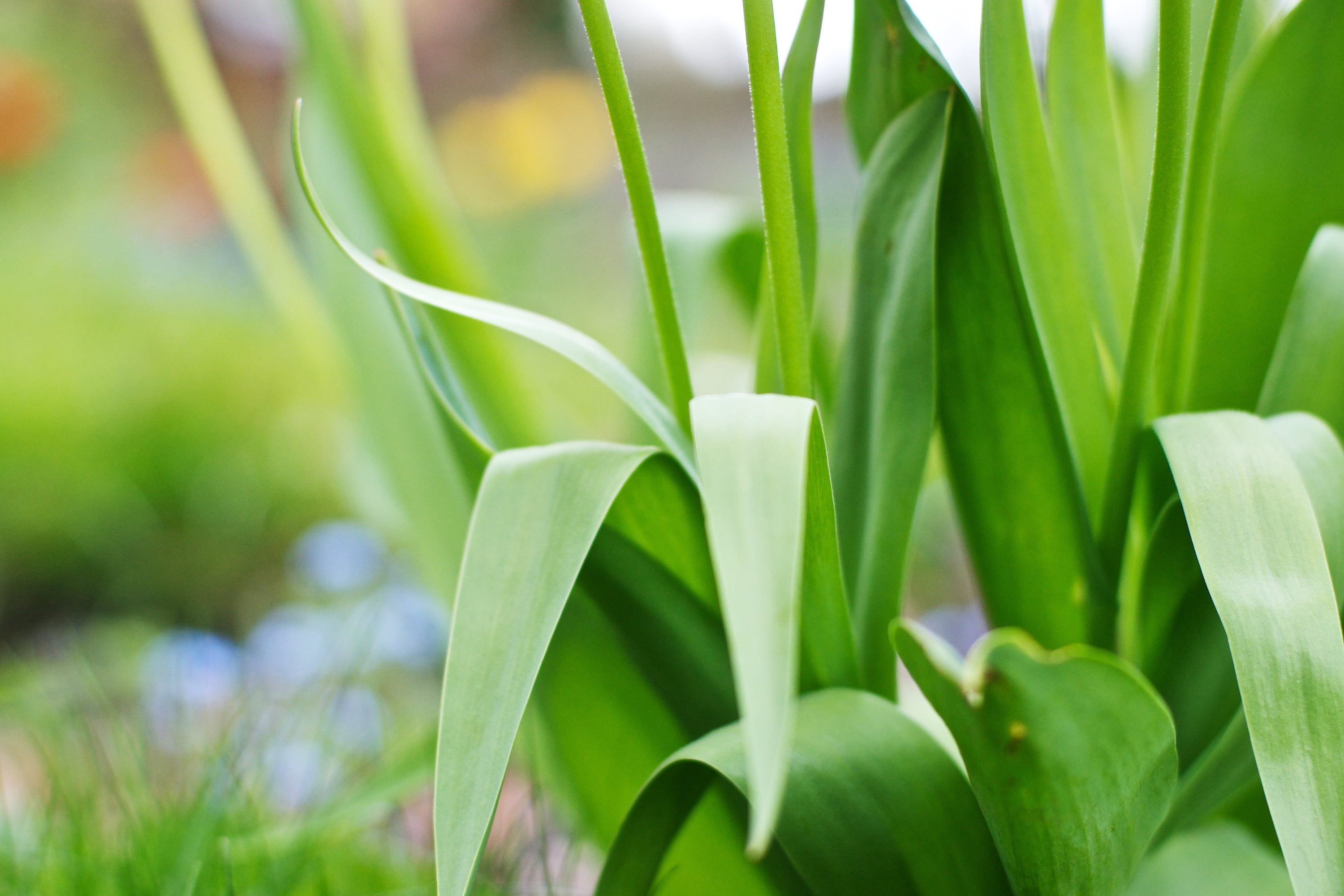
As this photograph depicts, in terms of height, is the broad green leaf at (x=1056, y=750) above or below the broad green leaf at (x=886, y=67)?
below

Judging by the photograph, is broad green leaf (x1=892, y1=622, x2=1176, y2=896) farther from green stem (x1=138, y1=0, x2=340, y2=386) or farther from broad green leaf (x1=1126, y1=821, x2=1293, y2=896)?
green stem (x1=138, y1=0, x2=340, y2=386)

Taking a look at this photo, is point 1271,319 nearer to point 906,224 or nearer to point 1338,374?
point 1338,374

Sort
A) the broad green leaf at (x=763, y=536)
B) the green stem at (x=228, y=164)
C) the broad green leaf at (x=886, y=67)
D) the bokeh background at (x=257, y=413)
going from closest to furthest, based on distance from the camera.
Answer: the broad green leaf at (x=763, y=536) → the broad green leaf at (x=886, y=67) → the bokeh background at (x=257, y=413) → the green stem at (x=228, y=164)

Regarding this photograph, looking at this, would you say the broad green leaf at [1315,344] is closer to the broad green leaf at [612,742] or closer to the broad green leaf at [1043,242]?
the broad green leaf at [1043,242]

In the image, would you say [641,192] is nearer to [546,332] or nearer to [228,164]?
[546,332]

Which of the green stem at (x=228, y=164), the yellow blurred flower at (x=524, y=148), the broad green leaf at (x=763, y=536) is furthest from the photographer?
the yellow blurred flower at (x=524, y=148)

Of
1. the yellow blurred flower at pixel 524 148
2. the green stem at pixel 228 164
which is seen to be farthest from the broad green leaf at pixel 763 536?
the yellow blurred flower at pixel 524 148
